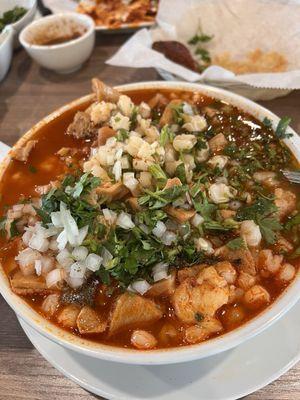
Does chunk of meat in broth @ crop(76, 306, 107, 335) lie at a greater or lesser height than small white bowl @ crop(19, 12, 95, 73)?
lesser

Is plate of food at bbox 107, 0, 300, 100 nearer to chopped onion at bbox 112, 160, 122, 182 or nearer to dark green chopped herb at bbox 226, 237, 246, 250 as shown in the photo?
chopped onion at bbox 112, 160, 122, 182

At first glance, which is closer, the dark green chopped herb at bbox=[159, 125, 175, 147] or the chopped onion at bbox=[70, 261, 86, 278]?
the chopped onion at bbox=[70, 261, 86, 278]

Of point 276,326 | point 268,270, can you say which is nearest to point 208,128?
point 268,270

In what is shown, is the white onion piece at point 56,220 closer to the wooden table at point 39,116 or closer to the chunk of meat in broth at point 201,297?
the chunk of meat in broth at point 201,297

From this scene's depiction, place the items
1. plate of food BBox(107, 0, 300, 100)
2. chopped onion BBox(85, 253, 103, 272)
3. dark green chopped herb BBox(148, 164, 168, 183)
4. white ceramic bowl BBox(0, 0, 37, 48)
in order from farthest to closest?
white ceramic bowl BBox(0, 0, 37, 48) → plate of food BBox(107, 0, 300, 100) → dark green chopped herb BBox(148, 164, 168, 183) → chopped onion BBox(85, 253, 103, 272)

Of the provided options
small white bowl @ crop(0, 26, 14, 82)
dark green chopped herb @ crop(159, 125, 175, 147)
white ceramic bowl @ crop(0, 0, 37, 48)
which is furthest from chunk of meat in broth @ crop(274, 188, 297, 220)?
white ceramic bowl @ crop(0, 0, 37, 48)

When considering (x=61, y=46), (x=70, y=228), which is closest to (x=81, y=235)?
(x=70, y=228)

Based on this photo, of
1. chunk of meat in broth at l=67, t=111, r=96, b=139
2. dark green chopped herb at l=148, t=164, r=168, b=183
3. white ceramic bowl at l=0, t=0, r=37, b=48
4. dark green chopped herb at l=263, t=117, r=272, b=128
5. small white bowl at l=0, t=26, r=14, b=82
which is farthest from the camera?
white ceramic bowl at l=0, t=0, r=37, b=48

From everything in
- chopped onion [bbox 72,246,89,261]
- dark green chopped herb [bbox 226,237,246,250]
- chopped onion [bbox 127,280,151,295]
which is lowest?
chopped onion [bbox 127,280,151,295]

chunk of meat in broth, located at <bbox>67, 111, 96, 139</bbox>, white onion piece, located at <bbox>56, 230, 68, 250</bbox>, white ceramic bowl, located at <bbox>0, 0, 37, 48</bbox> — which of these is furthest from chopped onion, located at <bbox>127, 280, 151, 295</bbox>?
white ceramic bowl, located at <bbox>0, 0, 37, 48</bbox>

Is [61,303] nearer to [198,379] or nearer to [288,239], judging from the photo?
[198,379]
